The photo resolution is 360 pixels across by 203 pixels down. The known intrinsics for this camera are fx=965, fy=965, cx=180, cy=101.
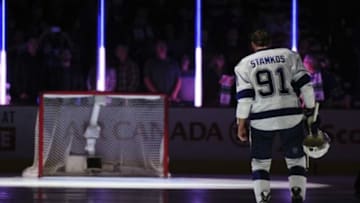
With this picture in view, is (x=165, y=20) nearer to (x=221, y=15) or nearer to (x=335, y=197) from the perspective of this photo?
(x=221, y=15)

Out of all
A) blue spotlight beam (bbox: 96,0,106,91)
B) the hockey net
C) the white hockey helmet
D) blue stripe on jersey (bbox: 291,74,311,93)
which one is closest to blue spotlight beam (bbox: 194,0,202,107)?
the hockey net

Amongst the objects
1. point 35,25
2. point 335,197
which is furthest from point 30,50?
point 335,197

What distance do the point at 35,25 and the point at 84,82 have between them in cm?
156

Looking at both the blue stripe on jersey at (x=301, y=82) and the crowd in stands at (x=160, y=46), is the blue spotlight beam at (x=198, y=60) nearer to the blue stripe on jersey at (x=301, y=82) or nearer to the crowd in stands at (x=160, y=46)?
the crowd in stands at (x=160, y=46)

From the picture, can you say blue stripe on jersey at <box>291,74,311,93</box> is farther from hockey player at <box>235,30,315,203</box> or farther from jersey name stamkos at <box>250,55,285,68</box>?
jersey name stamkos at <box>250,55,285,68</box>

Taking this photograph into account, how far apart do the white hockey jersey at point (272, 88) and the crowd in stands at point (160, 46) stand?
6.67m

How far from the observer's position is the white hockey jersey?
9602mm

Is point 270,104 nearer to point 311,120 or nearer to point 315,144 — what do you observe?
point 311,120

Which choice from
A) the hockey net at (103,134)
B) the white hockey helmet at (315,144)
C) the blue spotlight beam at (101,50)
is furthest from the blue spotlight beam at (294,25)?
the white hockey helmet at (315,144)

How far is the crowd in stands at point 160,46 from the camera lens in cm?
1708

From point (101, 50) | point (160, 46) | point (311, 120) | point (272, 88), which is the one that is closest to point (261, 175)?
point (311, 120)

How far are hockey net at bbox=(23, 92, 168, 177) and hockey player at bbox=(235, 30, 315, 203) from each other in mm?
5872

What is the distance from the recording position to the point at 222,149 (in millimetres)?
16750

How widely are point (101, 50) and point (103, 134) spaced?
2361mm
